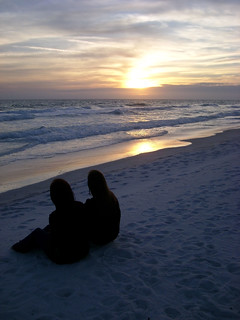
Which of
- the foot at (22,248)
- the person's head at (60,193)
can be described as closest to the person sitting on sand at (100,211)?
the person's head at (60,193)

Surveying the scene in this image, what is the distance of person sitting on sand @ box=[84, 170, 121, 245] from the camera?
4059mm

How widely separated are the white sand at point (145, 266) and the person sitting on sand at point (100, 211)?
0.67ft

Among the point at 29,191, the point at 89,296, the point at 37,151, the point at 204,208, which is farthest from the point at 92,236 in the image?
the point at 37,151

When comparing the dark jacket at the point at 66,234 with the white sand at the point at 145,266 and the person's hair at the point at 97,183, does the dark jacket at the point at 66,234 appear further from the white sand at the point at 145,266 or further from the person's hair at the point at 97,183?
the person's hair at the point at 97,183

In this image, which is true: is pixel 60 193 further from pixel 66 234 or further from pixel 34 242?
pixel 34 242

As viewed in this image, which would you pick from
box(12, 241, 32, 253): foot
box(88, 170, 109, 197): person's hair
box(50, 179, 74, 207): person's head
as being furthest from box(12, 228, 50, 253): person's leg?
box(88, 170, 109, 197): person's hair

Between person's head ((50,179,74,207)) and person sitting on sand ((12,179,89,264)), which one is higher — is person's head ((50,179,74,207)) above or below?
above

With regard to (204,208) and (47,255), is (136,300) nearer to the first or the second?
(47,255)

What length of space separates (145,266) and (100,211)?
2.96 feet

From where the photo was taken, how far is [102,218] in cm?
417

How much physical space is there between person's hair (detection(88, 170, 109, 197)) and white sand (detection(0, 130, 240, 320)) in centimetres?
83

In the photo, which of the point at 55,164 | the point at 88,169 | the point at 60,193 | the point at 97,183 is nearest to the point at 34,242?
the point at 60,193

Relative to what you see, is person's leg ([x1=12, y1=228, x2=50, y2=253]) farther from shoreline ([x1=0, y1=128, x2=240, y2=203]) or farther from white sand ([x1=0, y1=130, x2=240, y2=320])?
shoreline ([x1=0, y1=128, x2=240, y2=203])

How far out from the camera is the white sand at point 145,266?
122 inches
